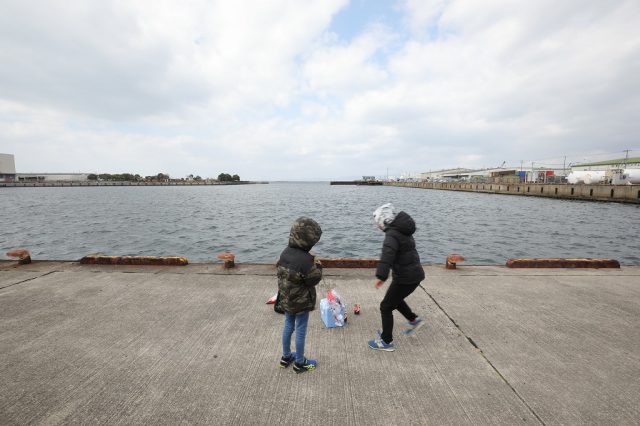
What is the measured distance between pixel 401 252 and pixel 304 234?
119 cm

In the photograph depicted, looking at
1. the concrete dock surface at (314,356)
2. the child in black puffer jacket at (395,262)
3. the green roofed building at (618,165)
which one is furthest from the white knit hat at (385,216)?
the green roofed building at (618,165)

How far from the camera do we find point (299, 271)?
287cm

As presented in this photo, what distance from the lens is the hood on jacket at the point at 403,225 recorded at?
3.24 m

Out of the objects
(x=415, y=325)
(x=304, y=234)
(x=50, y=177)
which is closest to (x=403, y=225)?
(x=304, y=234)

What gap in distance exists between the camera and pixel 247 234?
21.8 m

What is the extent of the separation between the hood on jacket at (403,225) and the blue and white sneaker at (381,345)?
1343 mm

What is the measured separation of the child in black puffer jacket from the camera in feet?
10.5

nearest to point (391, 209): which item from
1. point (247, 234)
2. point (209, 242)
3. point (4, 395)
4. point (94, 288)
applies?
point (4, 395)

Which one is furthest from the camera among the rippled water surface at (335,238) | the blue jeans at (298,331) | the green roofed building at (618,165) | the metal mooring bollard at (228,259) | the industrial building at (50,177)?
the industrial building at (50,177)

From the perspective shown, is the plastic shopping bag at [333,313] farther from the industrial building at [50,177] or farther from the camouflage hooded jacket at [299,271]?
the industrial building at [50,177]

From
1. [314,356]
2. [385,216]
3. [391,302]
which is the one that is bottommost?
[314,356]

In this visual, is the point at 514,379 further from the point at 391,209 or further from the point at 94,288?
the point at 94,288

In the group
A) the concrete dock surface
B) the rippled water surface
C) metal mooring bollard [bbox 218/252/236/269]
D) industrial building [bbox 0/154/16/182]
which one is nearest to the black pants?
the concrete dock surface

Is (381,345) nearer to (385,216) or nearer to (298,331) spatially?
(298,331)
